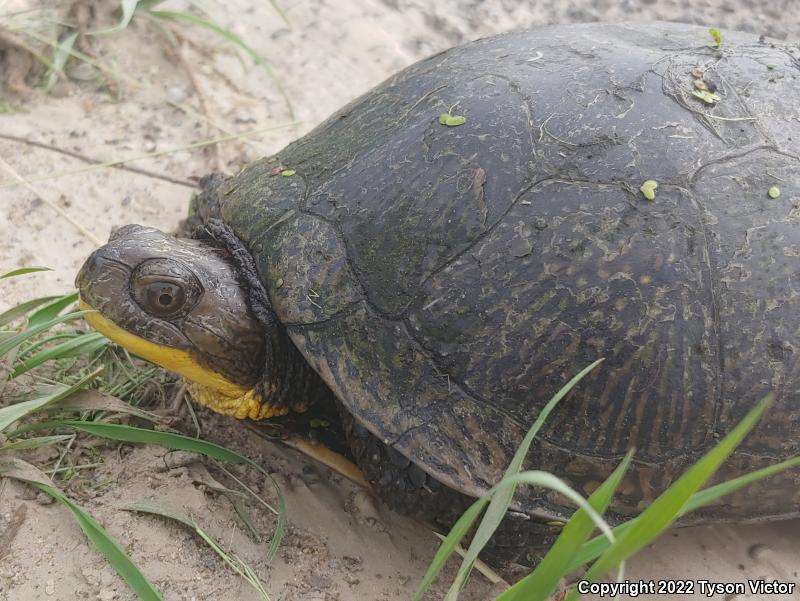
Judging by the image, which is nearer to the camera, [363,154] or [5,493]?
[5,493]

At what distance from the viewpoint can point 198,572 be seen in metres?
2.16

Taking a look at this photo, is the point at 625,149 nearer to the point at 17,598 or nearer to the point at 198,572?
the point at 198,572

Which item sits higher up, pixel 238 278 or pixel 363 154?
pixel 363 154

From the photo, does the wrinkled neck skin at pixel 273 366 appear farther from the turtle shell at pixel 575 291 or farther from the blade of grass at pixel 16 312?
the blade of grass at pixel 16 312

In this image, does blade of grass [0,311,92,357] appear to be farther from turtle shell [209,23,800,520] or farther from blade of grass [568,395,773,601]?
blade of grass [568,395,773,601]

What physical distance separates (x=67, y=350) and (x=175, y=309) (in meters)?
0.56

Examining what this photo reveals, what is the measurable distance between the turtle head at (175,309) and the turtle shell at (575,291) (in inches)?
6.2

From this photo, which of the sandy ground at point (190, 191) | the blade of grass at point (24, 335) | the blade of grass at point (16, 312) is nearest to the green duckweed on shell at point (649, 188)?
the sandy ground at point (190, 191)

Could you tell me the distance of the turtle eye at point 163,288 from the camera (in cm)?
224

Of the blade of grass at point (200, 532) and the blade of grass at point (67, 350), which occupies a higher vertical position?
the blade of grass at point (67, 350)

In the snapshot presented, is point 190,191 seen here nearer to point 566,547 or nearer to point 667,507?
point 566,547

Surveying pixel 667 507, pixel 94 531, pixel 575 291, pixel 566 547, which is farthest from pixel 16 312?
pixel 667 507

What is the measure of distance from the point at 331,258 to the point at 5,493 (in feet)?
3.67

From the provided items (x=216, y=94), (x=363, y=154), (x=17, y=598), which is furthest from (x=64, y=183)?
(x=17, y=598)
